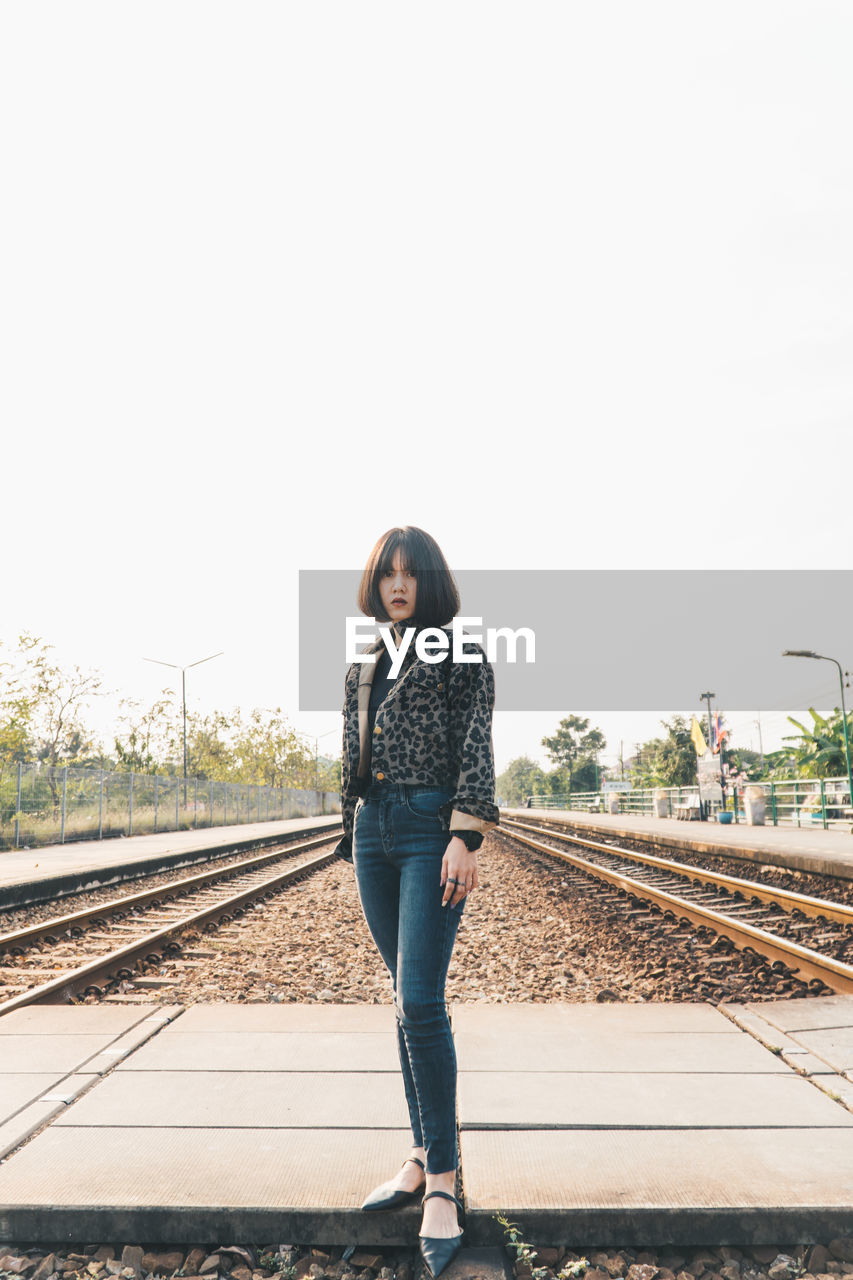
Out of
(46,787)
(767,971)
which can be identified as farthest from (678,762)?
(767,971)

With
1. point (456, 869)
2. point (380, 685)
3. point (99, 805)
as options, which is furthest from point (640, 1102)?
point (99, 805)

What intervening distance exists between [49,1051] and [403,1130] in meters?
1.89

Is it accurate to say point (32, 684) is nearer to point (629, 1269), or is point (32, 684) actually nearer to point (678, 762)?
point (629, 1269)

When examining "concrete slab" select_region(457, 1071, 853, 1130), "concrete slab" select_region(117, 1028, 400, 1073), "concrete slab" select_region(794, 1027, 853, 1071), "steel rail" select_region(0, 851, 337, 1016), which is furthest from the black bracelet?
"concrete slab" select_region(794, 1027, 853, 1071)

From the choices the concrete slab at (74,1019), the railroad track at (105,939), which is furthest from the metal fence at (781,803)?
the concrete slab at (74,1019)

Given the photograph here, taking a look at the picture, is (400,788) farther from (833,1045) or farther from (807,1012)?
(807,1012)

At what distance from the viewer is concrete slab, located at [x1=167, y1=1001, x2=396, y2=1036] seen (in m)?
4.61

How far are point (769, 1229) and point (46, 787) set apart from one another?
21.3m

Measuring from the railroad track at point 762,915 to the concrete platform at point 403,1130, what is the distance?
5.17 ft

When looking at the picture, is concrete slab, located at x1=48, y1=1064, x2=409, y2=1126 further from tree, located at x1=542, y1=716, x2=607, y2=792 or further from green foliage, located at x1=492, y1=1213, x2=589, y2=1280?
tree, located at x1=542, y1=716, x2=607, y2=792

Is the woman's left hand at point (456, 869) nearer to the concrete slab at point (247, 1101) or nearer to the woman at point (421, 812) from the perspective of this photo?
the woman at point (421, 812)

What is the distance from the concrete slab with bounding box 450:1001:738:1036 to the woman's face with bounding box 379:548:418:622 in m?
2.56

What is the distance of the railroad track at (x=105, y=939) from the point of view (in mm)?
6121

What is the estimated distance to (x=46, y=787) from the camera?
21578 millimetres
